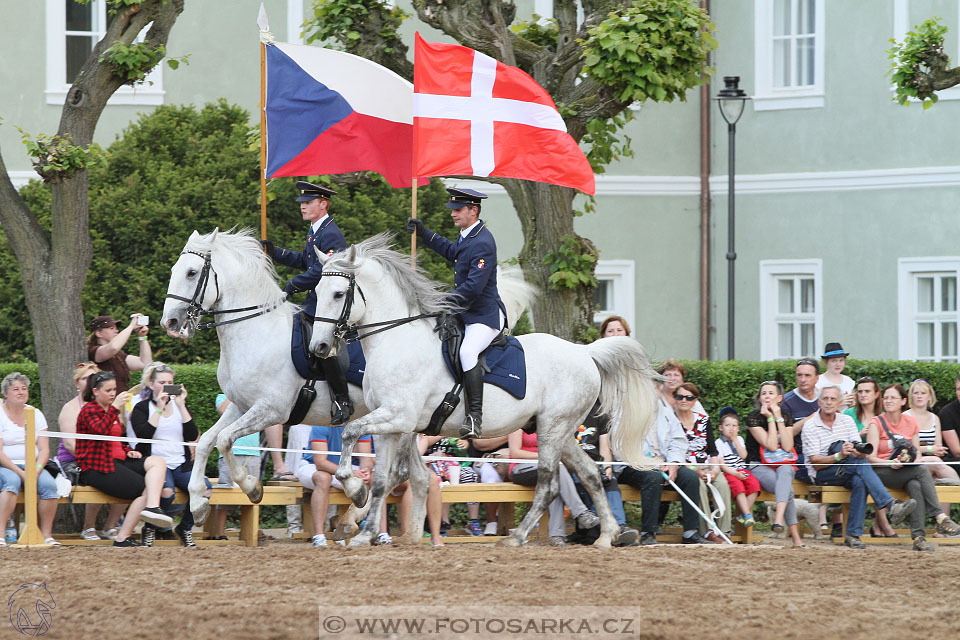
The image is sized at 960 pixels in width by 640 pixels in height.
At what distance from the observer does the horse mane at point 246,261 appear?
10.3 metres

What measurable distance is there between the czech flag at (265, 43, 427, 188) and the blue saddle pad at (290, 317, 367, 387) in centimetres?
199

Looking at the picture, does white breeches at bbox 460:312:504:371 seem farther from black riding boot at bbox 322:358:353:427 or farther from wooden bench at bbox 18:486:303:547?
wooden bench at bbox 18:486:303:547

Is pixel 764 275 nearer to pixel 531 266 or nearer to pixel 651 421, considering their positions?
pixel 531 266

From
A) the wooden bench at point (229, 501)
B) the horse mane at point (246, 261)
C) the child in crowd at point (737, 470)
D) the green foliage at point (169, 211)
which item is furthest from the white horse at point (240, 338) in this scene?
the green foliage at point (169, 211)

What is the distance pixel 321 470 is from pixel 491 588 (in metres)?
3.59

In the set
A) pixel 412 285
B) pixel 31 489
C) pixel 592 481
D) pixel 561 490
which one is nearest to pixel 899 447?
pixel 592 481

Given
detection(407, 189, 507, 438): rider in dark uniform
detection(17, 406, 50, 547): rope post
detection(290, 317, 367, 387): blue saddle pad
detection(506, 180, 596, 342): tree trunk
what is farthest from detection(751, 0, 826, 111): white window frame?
detection(17, 406, 50, 547): rope post

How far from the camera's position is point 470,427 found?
1016 centimetres

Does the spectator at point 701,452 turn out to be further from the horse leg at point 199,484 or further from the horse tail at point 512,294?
the horse leg at point 199,484

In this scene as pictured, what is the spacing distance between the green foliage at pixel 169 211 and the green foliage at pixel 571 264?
120 inches

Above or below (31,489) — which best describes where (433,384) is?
above

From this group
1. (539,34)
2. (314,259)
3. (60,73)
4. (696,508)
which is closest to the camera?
(314,259)

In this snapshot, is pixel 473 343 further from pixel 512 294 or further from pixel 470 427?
pixel 512 294

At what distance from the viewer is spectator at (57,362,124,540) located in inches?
423
